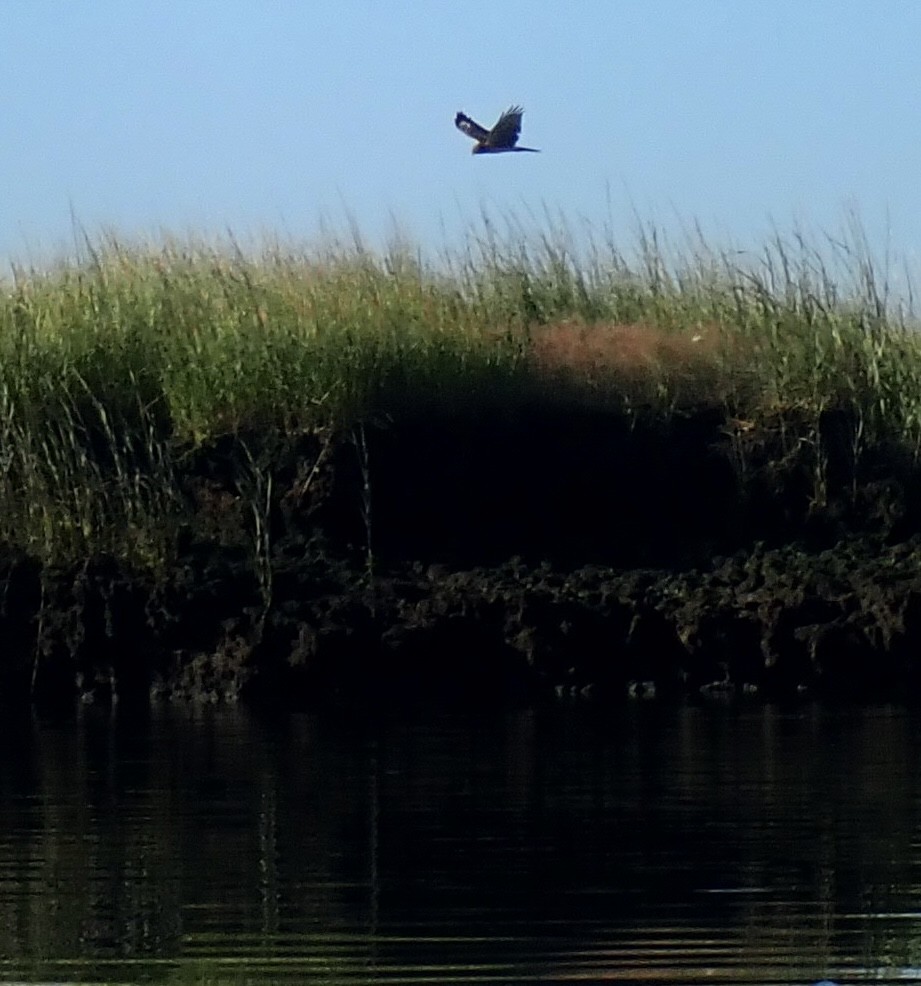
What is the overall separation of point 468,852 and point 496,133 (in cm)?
691

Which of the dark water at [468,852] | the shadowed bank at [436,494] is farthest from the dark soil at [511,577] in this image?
the dark water at [468,852]

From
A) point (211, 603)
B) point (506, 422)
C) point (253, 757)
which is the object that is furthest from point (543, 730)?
point (506, 422)

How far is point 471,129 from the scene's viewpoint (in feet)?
46.7

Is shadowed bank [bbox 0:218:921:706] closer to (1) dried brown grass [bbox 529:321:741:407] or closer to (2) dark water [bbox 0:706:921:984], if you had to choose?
(1) dried brown grass [bbox 529:321:741:407]

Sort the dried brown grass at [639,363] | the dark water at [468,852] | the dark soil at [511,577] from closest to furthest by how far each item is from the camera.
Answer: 1. the dark water at [468,852]
2. the dark soil at [511,577]
3. the dried brown grass at [639,363]

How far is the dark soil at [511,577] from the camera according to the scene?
12.9 meters

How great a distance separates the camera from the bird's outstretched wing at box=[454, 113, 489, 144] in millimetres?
14172

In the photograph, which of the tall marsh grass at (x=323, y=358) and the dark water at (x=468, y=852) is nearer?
the dark water at (x=468, y=852)

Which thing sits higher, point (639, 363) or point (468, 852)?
point (639, 363)

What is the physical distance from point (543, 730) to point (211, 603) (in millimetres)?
2607

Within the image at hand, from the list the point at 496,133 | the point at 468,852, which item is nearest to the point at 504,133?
the point at 496,133

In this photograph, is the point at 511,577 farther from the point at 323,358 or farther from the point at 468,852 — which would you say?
the point at 468,852

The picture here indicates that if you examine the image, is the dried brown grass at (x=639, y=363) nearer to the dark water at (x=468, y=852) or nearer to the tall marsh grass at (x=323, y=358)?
the tall marsh grass at (x=323, y=358)

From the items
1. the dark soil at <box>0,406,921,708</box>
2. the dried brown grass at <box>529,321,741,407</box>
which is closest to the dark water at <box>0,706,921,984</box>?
the dark soil at <box>0,406,921,708</box>
